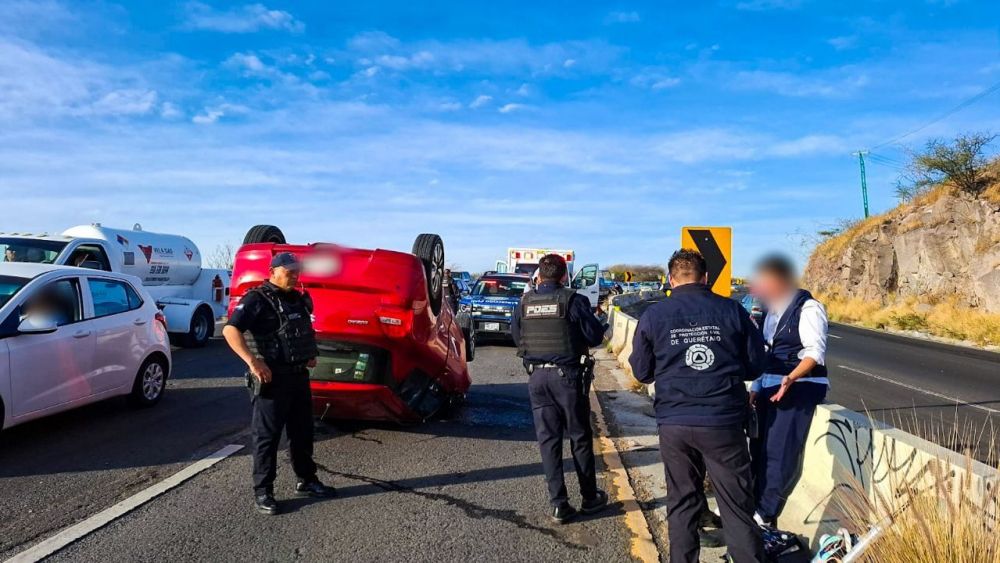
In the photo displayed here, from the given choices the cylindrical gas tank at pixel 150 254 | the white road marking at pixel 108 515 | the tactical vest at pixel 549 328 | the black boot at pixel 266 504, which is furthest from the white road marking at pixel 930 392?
the cylindrical gas tank at pixel 150 254

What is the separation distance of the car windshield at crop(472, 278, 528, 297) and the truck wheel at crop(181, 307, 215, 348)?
20.1 ft

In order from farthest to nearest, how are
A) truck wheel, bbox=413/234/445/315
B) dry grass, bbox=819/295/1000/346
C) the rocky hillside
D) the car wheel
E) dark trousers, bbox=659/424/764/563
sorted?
the rocky hillside
dry grass, bbox=819/295/1000/346
the car wheel
truck wheel, bbox=413/234/445/315
dark trousers, bbox=659/424/764/563

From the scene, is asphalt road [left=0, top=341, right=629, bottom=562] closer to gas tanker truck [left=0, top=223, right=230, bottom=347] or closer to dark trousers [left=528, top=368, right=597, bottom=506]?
dark trousers [left=528, top=368, right=597, bottom=506]

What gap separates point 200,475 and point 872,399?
29.5 ft

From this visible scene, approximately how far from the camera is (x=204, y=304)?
14.7m

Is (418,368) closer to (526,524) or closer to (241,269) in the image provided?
(241,269)

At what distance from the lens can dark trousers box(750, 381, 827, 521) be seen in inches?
167

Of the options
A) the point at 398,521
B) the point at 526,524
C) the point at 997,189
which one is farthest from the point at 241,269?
the point at 997,189

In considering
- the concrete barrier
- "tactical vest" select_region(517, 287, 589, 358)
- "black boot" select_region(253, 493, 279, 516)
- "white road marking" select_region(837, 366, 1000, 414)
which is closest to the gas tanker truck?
"black boot" select_region(253, 493, 279, 516)

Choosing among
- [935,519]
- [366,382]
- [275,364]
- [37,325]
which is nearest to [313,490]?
[275,364]

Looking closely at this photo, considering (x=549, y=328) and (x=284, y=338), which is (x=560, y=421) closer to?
(x=549, y=328)

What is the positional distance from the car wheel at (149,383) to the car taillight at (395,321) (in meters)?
3.56

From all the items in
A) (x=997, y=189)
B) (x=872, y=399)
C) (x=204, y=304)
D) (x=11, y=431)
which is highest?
(x=997, y=189)

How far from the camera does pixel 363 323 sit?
5.98 m
